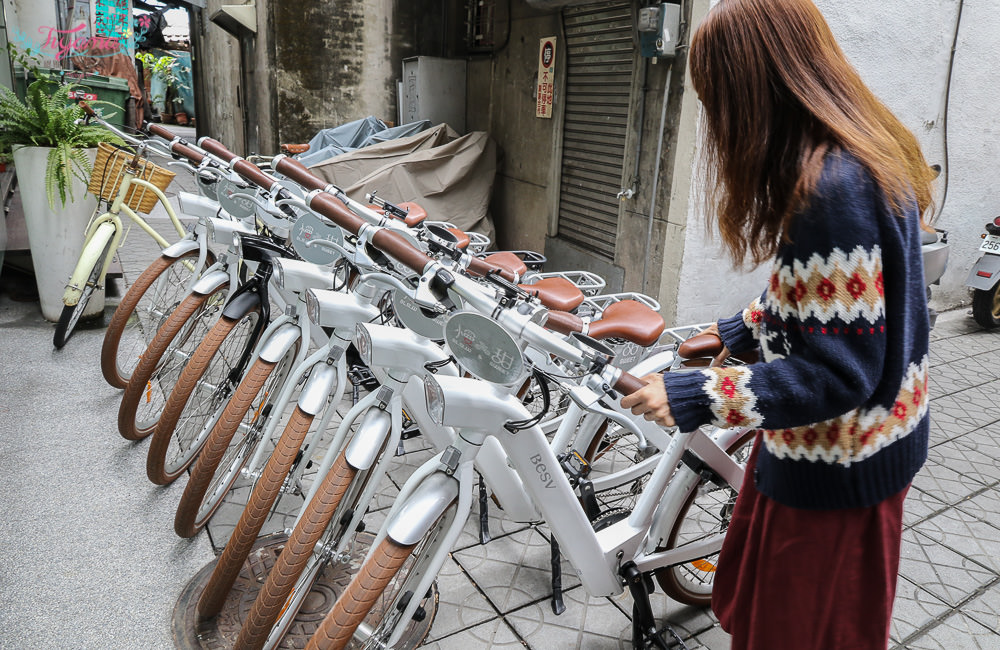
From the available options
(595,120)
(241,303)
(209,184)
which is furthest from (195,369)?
(595,120)

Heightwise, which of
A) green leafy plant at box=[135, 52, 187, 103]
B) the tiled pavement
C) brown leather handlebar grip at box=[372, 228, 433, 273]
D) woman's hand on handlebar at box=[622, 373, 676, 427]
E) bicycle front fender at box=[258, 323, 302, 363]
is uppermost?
green leafy plant at box=[135, 52, 187, 103]

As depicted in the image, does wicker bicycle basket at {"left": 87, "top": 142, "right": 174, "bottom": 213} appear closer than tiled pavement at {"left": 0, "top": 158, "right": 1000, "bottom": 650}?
No

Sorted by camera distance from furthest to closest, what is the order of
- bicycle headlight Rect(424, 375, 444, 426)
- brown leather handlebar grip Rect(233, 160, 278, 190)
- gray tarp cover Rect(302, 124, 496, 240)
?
gray tarp cover Rect(302, 124, 496, 240)
brown leather handlebar grip Rect(233, 160, 278, 190)
bicycle headlight Rect(424, 375, 444, 426)

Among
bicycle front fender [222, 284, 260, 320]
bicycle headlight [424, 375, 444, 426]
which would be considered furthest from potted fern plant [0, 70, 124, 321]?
bicycle headlight [424, 375, 444, 426]

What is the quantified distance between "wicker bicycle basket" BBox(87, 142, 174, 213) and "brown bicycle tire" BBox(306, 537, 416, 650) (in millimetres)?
3662

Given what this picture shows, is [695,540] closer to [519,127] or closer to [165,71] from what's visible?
[519,127]

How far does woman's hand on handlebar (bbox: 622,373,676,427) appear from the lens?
150cm

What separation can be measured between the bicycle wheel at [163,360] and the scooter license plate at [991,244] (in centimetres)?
641

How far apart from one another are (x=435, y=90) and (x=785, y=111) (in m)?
7.13

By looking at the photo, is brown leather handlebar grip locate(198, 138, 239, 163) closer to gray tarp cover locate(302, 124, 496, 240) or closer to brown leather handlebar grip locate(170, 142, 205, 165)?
brown leather handlebar grip locate(170, 142, 205, 165)

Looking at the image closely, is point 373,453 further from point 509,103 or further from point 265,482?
point 509,103

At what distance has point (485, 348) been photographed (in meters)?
1.74

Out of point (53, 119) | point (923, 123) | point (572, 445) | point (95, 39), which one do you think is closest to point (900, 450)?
point (572, 445)

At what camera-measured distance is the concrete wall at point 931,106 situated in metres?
5.30
